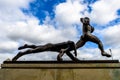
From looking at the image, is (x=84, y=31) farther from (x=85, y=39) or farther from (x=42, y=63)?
(x=42, y=63)

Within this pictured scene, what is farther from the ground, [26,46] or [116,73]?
[26,46]

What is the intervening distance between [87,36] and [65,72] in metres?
2.22

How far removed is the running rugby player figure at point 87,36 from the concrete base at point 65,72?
1.02m

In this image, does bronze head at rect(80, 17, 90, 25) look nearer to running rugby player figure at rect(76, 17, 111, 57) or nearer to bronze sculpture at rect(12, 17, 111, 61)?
running rugby player figure at rect(76, 17, 111, 57)

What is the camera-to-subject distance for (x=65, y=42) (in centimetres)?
1204

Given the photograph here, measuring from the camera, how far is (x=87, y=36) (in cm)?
1203

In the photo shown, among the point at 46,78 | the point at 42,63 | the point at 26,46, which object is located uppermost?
the point at 26,46

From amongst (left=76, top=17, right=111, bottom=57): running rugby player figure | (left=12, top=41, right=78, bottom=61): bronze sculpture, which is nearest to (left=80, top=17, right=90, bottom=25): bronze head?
(left=76, top=17, right=111, bottom=57): running rugby player figure

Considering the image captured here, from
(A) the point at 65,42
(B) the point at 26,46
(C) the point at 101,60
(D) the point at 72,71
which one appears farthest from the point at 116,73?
(B) the point at 26,46

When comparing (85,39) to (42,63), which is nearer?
(42,63)

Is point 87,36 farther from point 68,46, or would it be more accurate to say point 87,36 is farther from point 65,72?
point 65,72

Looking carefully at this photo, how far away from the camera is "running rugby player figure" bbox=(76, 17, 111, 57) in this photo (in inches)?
470

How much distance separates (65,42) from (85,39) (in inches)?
40.1

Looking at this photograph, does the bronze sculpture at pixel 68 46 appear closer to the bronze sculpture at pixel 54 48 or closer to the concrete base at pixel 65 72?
the bronze sculpture at pixel 54 48
